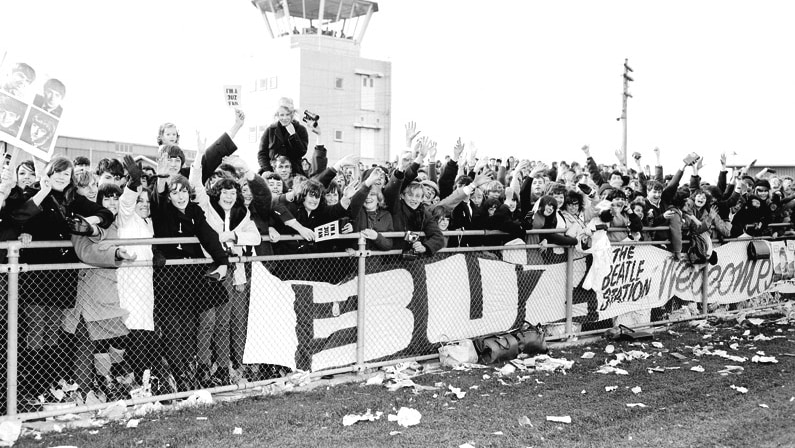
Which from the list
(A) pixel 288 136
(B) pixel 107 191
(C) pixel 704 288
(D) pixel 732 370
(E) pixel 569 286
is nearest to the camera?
(B) pixel 107 191

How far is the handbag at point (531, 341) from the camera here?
8789 millimetres

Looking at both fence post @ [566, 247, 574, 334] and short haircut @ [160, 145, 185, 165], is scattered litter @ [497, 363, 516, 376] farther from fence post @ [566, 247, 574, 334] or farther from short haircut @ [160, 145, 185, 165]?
short haircut @ [160, 145, 185, 165]

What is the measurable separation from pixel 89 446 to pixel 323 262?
9.80 feet

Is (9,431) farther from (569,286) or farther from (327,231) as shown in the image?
(569,286)

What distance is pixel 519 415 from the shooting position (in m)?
6.38

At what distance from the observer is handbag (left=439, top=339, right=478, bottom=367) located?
8.38 metres

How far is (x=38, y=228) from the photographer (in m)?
6.09

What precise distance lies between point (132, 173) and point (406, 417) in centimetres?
381

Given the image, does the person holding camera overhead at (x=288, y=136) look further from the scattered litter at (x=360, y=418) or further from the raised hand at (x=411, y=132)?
the scattered litter at (x=360, y=418)

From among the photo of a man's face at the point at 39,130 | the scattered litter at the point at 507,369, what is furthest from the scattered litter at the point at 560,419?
the photo of a man's face at the point at 39,130

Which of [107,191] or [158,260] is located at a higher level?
[107,191]

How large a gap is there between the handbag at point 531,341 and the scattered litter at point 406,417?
9.25ft

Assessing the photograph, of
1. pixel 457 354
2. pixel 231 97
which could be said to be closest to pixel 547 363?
pixel 457 354

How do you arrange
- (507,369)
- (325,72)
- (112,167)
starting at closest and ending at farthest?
(112,167), (507,369), (325,72)
